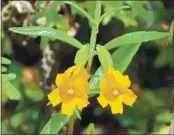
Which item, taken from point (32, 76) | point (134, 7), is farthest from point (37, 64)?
point (134, 7)

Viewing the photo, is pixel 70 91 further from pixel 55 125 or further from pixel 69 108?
pixel 55 125

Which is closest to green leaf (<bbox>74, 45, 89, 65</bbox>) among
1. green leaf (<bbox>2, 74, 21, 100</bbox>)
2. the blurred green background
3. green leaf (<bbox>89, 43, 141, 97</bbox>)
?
green leaf (<bbox>89, 43, 141, 97</bbox>)

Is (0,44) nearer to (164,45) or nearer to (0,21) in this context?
(0,21)

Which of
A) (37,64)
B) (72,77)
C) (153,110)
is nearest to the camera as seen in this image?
(72,77)

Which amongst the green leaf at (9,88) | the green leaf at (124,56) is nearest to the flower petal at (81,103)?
the green leaf at (124,56)

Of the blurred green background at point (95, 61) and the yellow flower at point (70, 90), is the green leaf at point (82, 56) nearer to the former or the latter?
the yellow flower at point (70, 90)
